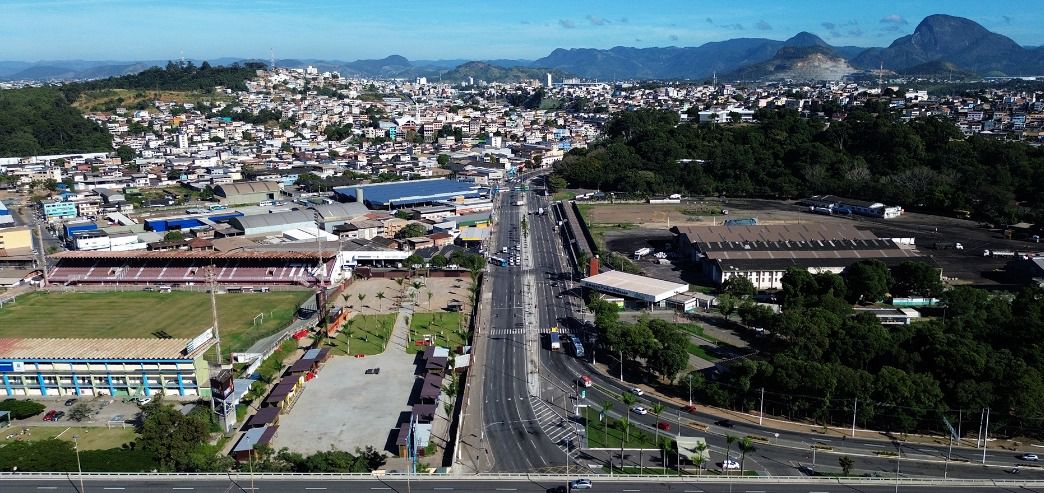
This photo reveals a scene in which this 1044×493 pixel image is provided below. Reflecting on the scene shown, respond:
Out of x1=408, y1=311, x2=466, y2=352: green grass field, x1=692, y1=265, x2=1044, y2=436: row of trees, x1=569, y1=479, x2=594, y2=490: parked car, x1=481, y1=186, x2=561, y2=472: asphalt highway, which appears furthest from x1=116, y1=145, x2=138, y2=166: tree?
x1=569, y1=479, x2=594, y2=490: parked car

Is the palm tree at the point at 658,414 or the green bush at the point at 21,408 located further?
the green bush at the point at 21,408

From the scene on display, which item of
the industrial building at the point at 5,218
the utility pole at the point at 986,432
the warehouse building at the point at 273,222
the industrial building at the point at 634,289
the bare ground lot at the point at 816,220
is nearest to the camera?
the utility pole at the point at 986,432

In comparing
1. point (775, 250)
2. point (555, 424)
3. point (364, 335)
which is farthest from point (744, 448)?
point (775, 250)

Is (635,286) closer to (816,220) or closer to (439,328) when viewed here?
(439,328)

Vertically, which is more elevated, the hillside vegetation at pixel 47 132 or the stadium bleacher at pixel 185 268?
the hillside vegetation at pixel 47 132

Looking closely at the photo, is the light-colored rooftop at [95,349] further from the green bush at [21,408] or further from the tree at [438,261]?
the tree at [438,261]

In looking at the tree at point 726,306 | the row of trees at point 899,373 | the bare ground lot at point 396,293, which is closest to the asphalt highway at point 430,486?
the row of trees at point 899,373
